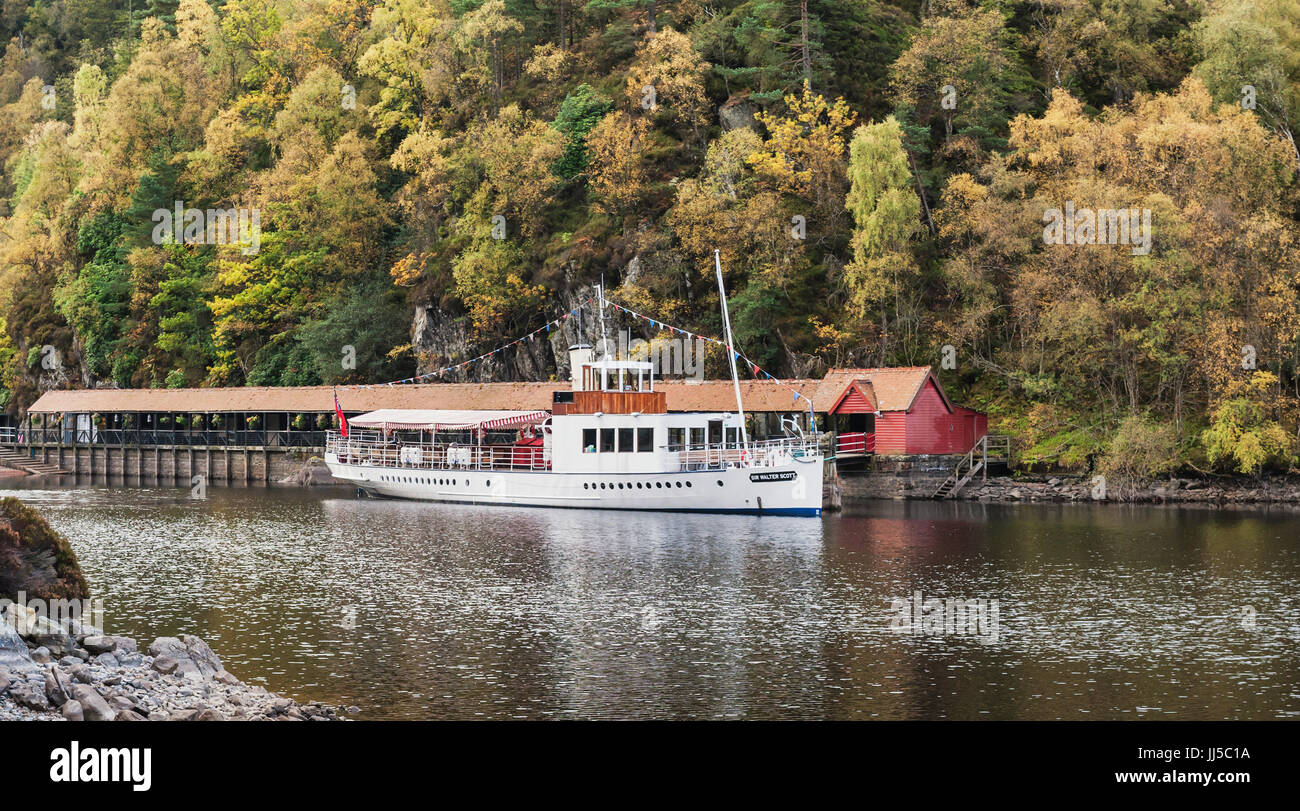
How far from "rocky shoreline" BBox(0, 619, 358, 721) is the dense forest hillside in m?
45.6

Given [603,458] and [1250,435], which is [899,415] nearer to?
[603,458]

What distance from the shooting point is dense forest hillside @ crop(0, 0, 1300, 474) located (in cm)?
6006

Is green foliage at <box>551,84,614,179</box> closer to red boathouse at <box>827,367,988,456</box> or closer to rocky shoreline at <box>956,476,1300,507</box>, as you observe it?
red boathouse at <box>827,367,988,456</box>

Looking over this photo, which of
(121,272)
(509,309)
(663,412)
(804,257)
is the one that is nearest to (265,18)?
(121,272)

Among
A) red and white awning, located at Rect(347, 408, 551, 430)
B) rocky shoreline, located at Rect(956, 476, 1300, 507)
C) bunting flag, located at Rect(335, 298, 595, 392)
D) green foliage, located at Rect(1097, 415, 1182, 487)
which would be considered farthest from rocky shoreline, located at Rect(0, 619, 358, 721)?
bunting flag, located at Rect(335, 298, 595, 392)

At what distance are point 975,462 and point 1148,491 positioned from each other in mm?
8253

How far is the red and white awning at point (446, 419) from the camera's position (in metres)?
63.7

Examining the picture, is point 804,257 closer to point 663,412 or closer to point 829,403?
point 829,403

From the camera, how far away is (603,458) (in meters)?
57.3

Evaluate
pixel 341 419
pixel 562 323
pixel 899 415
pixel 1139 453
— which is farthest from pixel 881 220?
pixel 341 419

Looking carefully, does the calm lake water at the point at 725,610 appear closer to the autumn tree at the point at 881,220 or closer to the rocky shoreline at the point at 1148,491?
the rocky shoreline at the point at 1148,491

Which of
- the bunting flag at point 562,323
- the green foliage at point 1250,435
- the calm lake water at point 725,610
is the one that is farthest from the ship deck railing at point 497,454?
the green foliage at point 1250,435

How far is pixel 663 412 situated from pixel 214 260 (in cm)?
5259

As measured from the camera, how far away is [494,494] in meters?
61.5
